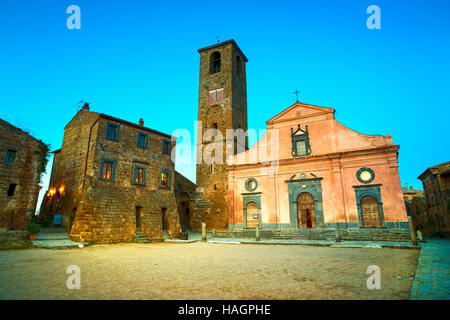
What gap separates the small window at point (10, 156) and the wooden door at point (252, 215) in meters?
16.9

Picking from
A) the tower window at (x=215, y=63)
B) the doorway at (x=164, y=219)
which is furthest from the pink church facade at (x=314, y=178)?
the tower window at (x=215, y=63)

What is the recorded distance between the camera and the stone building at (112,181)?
1617 cm

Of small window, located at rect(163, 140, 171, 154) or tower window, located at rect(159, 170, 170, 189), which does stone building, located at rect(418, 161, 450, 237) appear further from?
small window, located at rect(163, 140, 171, 154)

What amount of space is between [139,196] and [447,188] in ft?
81.6

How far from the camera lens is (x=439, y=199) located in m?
21.2

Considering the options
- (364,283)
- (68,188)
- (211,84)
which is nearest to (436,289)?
(364,283)

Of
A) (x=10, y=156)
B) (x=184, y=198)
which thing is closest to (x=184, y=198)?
(x=184, y=198)

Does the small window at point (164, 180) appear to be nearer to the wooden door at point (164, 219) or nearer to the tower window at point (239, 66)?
the wooden door at point (164, 219)

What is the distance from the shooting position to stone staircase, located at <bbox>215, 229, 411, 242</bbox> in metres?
16.2

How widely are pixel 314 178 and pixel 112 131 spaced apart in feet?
53.1

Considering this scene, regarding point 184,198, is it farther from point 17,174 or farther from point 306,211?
point 17,174

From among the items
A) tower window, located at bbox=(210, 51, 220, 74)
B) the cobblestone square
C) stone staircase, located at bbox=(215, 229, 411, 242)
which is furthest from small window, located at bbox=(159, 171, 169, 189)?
tower window, located at bbox=(210, 51, 220, 74)

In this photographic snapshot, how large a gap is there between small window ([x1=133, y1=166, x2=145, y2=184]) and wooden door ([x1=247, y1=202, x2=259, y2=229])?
31.3 feet
